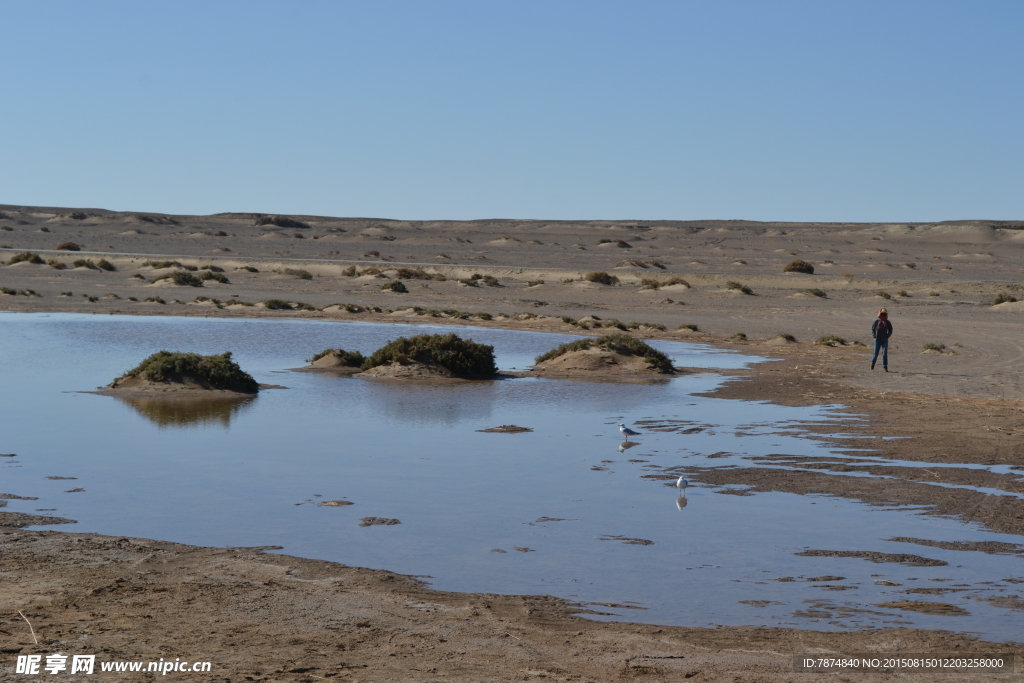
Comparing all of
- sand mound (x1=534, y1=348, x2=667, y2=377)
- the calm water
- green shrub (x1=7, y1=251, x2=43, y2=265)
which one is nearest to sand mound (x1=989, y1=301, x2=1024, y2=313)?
sand mound (x1=534, y1=348, x2=667, y2=377)

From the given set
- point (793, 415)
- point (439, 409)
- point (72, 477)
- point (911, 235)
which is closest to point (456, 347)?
point (439, 409)

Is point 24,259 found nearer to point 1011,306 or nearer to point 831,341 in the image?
point 831,341

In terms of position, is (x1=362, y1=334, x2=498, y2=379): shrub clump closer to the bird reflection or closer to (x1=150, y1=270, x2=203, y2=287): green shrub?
the bird reflection

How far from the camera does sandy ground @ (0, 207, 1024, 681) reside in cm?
620

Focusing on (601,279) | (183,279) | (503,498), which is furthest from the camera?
(601,279)

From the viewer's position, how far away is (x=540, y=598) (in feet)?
24.3

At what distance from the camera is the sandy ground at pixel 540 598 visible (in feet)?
20.3

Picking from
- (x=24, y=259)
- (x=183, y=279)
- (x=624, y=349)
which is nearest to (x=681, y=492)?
(x=624, y=349)

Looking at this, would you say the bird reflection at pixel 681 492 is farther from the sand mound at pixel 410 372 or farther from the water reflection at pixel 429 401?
the sand mound at pixel 410 372

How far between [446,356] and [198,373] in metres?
5.06

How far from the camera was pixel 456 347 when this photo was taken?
22.1m

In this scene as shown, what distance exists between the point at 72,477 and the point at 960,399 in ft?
45.0

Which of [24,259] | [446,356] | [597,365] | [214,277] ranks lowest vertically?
[597,365]

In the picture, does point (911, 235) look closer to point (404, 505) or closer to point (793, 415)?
point (793, 415)
